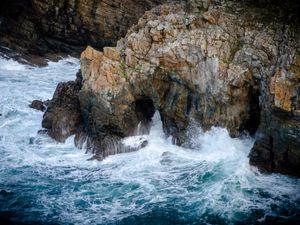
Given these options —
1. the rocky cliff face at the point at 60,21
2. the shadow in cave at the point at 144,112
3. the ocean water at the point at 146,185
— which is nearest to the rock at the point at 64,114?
the ocean water at the point at 146,185

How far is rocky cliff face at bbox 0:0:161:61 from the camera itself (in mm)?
39812

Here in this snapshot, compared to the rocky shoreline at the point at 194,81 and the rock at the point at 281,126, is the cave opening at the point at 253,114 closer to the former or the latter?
the rocky shoreline at the point at 194,81

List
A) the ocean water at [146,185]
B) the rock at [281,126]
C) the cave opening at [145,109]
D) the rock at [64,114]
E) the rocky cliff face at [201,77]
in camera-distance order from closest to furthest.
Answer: the ocean water at [146,185] → the rock at [281,126] → the rocky cliff face at [201,77] → the cave opening at [145,109] → the rock at [64,114]

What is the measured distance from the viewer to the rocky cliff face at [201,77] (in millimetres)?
19109

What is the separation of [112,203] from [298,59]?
35.1 feet

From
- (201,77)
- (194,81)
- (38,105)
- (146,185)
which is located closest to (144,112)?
(194,81)

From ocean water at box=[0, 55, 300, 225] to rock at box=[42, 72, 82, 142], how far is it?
2.58 ft

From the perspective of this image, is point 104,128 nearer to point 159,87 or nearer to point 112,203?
point 159,87

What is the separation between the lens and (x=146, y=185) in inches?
755

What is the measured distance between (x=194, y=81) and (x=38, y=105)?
1250 centimetres

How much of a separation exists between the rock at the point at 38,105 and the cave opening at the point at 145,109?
8.19 meters

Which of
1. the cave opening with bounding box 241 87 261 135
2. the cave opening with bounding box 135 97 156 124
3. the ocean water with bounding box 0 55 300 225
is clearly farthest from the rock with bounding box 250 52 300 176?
the cave opening with bounding box 135 97 156 124

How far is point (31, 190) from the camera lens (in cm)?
1909

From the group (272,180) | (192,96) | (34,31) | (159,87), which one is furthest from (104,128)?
(34,31)
